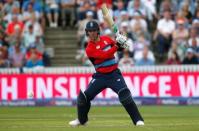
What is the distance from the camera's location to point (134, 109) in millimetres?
15359

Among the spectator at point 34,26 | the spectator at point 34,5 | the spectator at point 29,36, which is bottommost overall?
the spectator at point 29,36

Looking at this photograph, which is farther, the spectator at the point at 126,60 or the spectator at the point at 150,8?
the spectator at the point at 150,8

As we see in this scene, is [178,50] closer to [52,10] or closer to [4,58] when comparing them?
[52,10]

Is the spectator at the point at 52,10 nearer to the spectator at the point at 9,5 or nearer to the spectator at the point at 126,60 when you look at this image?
the spectator at the point at 9,5

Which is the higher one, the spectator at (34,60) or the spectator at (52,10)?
the spectator at (52,10)

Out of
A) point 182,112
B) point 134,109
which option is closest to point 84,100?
point 134,109

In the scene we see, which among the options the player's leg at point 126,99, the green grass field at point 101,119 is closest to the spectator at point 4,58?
the green grass field at point 101,119

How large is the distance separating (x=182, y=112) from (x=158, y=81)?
3866mm

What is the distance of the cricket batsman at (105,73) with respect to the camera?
15367 mm

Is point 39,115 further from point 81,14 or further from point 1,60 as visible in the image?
point 81,14

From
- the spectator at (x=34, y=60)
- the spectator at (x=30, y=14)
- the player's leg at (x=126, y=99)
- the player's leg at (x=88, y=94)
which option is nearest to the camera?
the player's leg at (x=126, y=99)

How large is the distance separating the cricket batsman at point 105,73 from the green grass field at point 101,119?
1.55ft

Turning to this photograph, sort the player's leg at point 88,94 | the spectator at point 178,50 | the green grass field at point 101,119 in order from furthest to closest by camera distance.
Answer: the spectator at point 178,50 → the player's leg at point 88,94 → the green grass field at point 101,119

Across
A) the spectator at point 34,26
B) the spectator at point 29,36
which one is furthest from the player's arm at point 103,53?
the spectator at point 34,26
